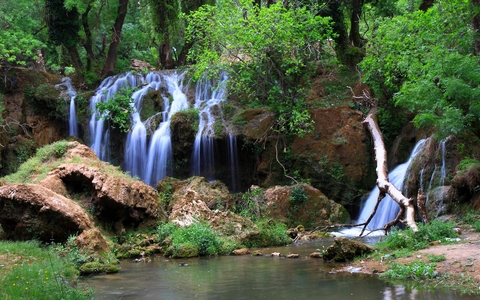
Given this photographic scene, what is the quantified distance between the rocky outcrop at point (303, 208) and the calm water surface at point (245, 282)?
20.2 feet

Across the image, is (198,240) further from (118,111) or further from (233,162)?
(118,111)

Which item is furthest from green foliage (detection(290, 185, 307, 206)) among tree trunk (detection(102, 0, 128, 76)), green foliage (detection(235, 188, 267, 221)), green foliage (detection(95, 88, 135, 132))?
tree trunk (detection(102, 0, 128, 76))

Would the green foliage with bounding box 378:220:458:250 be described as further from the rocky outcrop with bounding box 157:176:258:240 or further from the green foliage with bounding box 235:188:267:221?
the green foliage with bounding box 235:188:267:221

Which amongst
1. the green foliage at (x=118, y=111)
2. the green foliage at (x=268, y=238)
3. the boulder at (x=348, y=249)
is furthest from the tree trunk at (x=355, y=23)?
the boulder at (x=348, y=249)

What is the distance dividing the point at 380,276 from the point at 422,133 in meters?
11.7

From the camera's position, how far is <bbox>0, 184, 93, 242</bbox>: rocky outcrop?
12023 mm

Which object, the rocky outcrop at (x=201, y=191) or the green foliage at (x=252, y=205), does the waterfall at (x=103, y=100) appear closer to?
the rocky outcrop at (x=201, y=191)

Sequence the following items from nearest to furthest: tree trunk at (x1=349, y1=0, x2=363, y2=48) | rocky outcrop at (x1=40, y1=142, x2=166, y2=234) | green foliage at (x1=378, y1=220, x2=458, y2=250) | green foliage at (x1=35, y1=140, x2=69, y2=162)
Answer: green foliage at (x1=378, y1=220, x2=458, y2=250) < rocky outcrop at (x1=40, y1=142, x2=166, y2=234) < green foliage at (x1=35, y1=140, x2=69, y2=162) < tree trunk at (x1=349, y1=0, x2=363, y2=48)

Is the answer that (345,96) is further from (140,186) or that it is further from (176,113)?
(140,186)

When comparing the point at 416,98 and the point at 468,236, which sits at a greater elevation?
the point at 416,98

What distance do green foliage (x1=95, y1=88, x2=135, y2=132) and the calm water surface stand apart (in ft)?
40.9

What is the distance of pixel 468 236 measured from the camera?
10805 millimetres

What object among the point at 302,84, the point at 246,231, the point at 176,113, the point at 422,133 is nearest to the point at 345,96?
the point at 302,84

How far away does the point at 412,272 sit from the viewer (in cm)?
838
